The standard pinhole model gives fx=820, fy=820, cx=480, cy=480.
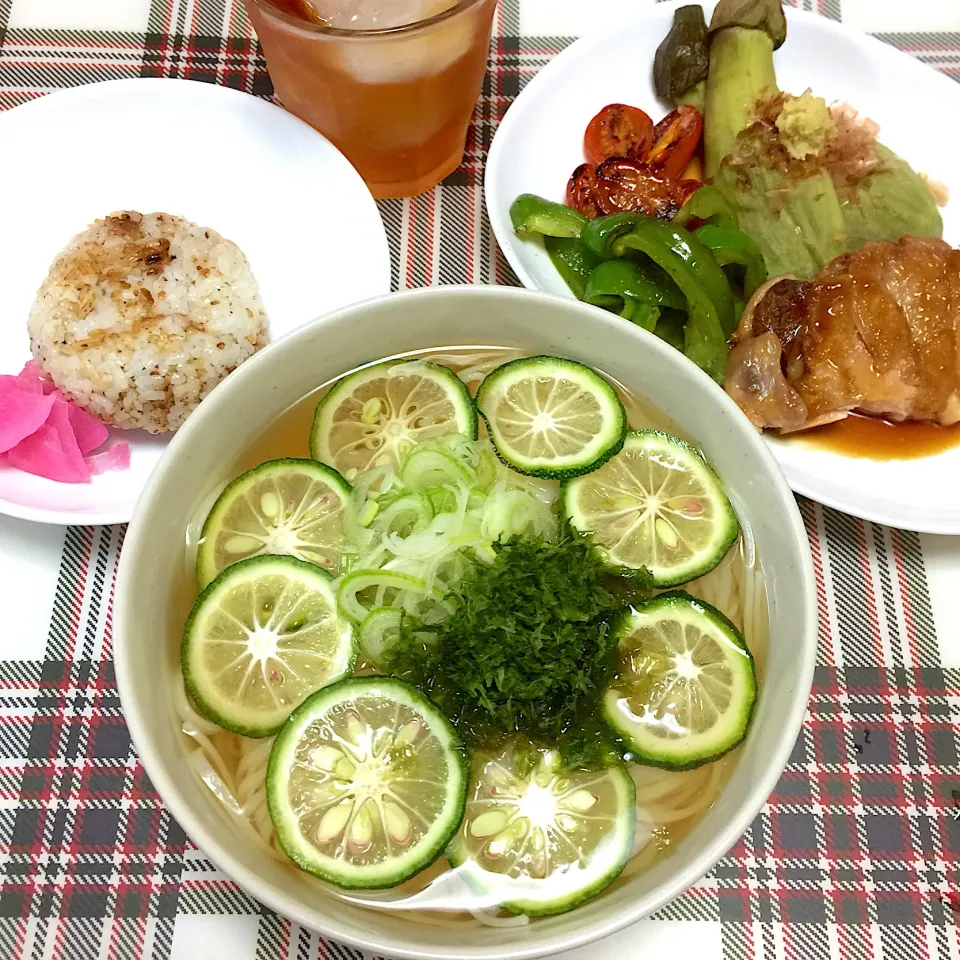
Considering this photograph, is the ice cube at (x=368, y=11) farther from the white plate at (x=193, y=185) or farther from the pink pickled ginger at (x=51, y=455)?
the pink pickled ginger at (x=51, y=455)

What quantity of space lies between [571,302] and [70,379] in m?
1.00

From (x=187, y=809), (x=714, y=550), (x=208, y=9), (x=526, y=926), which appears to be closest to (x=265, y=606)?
(x=187, y=809)

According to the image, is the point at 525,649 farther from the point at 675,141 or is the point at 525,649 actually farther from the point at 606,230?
the point at 675,141

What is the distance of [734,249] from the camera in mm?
1836

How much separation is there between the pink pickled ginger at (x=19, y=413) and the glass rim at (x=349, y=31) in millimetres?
850

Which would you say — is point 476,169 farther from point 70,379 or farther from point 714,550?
point 714,550

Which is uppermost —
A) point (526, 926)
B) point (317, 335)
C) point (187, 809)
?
point (317, 335)

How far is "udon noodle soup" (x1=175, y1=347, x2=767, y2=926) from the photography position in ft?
3.64

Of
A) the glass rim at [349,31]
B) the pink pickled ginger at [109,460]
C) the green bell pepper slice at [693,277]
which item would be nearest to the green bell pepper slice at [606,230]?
the green bell pepper slice at [693,277]

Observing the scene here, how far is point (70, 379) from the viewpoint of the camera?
159 centimetres

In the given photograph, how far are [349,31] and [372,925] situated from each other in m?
1.49

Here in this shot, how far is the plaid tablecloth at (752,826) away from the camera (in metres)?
1.38

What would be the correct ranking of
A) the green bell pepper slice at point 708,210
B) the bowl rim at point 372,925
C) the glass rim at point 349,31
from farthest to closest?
the green bell pepper slice at point 708,210 → the glass rim at point 349,31 → the bowl rim at point 372,925

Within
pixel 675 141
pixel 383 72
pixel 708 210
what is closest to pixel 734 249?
pixel 708 210
